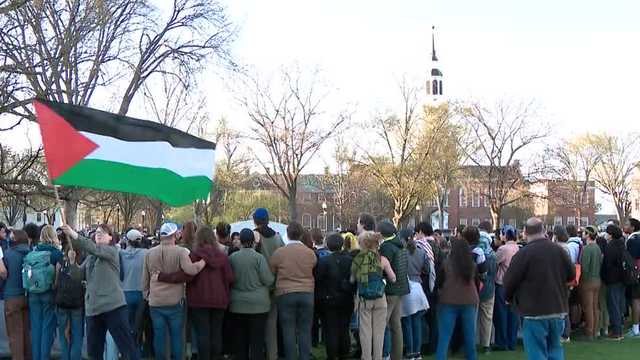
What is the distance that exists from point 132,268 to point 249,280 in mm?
1777

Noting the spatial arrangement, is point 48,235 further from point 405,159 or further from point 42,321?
point 405,159

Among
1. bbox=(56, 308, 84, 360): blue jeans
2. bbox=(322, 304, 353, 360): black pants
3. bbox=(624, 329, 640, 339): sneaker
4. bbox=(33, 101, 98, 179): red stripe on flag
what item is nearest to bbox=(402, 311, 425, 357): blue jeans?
bbox=(322, 304, 353, 360): black pants

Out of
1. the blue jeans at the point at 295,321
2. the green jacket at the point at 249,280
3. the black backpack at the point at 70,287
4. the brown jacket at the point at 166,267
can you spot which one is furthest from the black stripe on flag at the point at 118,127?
the blue jeans at the point at 295,321


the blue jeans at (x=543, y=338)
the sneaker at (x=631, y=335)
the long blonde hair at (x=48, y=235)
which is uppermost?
the long blonde hair at (x=48, y=235)

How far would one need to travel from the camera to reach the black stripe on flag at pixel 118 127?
842 centimetres

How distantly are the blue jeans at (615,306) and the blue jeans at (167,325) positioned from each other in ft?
25.4

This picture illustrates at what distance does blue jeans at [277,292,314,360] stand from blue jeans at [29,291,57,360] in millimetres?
3022

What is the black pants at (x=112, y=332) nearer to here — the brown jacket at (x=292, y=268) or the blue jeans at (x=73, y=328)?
the blue jeans at (x=73, y=328)

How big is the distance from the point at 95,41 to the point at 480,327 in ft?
64.6

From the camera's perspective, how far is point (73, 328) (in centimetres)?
965

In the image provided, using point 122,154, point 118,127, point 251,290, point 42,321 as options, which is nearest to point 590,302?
point 251,290

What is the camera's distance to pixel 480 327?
11477 millimetres

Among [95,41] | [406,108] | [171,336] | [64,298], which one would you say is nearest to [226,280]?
[171,336]

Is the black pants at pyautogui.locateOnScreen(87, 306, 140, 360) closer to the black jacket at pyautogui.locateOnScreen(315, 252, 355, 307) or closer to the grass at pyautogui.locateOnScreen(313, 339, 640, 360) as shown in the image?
the black jacket at pyautogui.locateOnScreen(315, 252, 355, 307)
